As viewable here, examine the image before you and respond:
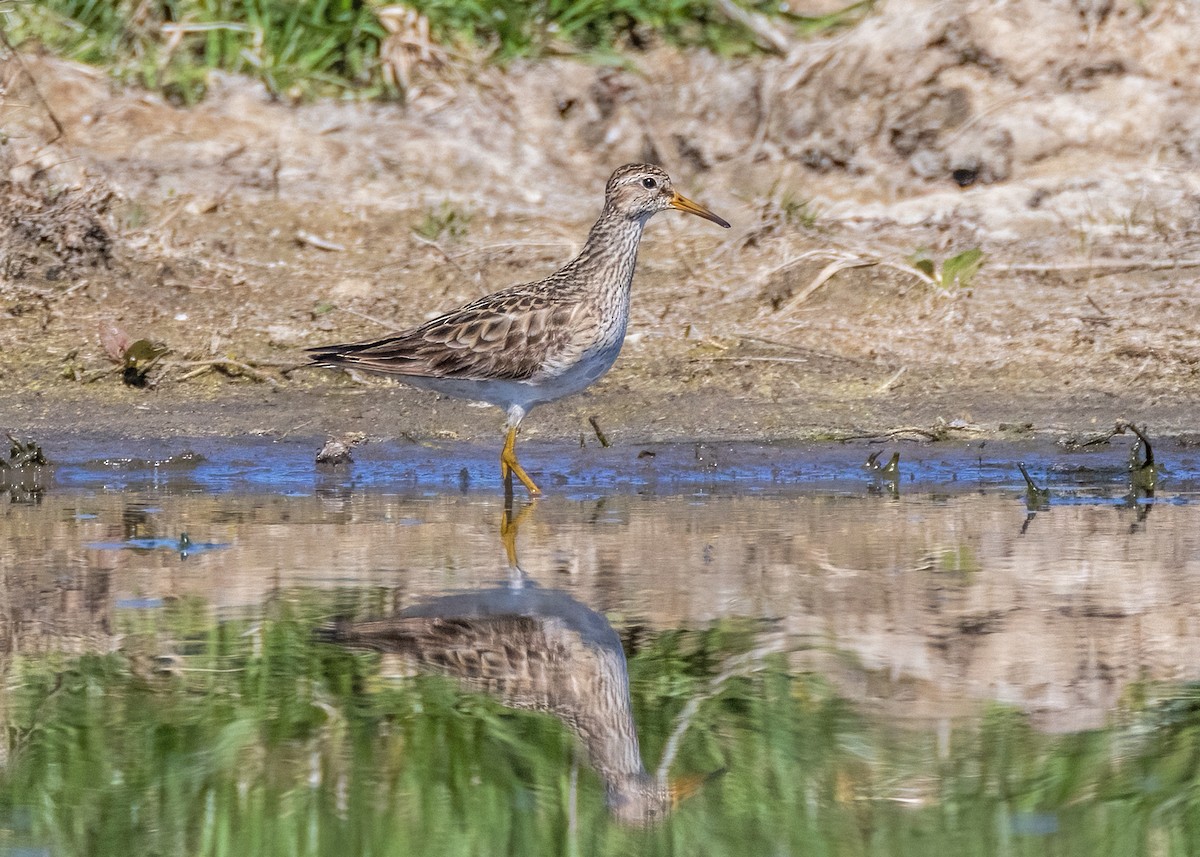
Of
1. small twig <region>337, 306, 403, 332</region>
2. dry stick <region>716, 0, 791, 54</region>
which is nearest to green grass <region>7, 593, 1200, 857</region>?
small twig <region>337, 306, 403, 332</region>

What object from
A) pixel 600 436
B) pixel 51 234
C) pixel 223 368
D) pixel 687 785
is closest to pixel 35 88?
pixel 51 234

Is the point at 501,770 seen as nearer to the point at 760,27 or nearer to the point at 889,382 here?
the point at 889,382

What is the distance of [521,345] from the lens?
8.65 meters

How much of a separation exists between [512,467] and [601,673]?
369cm

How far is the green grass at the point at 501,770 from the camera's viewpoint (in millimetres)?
3906

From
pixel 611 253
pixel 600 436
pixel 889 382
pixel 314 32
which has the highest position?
pixel 314 32

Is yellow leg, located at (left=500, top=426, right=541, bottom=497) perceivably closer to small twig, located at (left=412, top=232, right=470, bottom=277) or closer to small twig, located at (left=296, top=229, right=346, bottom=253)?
small twig, located at (left=412, top=232, right=470, bottom=277)

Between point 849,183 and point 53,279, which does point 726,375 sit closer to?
point 849,183

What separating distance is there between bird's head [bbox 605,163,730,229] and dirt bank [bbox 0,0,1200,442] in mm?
1029

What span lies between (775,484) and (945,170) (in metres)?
4.27

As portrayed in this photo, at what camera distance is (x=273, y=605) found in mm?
5805

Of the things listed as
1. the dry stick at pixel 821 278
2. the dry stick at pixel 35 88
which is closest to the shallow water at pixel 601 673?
the dry stick at pixel 821 278

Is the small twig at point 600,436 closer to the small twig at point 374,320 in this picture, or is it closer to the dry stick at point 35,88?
the small twig at point 374,320

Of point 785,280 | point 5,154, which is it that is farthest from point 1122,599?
point 5,154
